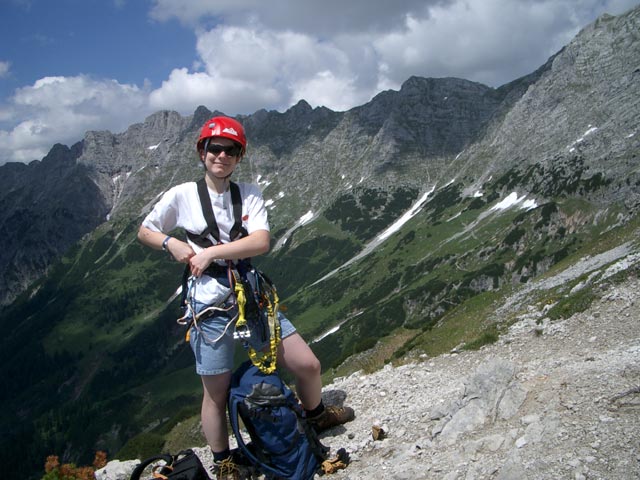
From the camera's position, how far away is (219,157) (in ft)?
24.1

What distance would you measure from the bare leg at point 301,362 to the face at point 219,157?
315cm

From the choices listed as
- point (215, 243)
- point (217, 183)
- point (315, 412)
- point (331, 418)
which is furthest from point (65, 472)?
point (217, 183)

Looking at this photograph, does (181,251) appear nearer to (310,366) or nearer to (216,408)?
(216,408)

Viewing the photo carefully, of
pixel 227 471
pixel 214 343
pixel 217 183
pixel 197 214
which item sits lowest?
pixel 227 471

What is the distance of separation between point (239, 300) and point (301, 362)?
6.15ft

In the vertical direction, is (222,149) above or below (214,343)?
above

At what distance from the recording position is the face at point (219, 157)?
24.0 ft

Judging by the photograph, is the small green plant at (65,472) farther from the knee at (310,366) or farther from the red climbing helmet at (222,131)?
the red climbing helmet at (222,131)

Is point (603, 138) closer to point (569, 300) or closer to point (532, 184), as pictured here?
point (532, 184)

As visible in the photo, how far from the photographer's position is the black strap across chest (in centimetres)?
732

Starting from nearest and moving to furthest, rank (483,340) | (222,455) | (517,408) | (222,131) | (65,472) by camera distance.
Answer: (222,131)
(222,455)
(517,408)
(65,472)
(483,340)

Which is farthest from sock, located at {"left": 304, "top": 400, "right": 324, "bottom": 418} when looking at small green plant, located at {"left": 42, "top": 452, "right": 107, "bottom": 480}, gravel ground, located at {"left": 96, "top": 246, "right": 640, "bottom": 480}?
small green plant, located at {"left": 42, "top": 452, "right": 107, "bottom": 480}

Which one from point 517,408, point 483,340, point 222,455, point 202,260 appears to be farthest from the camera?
point 483,340

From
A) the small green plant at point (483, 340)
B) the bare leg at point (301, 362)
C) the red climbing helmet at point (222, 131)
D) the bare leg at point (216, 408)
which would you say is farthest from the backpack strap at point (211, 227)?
the small green plant at point (483, 340)
